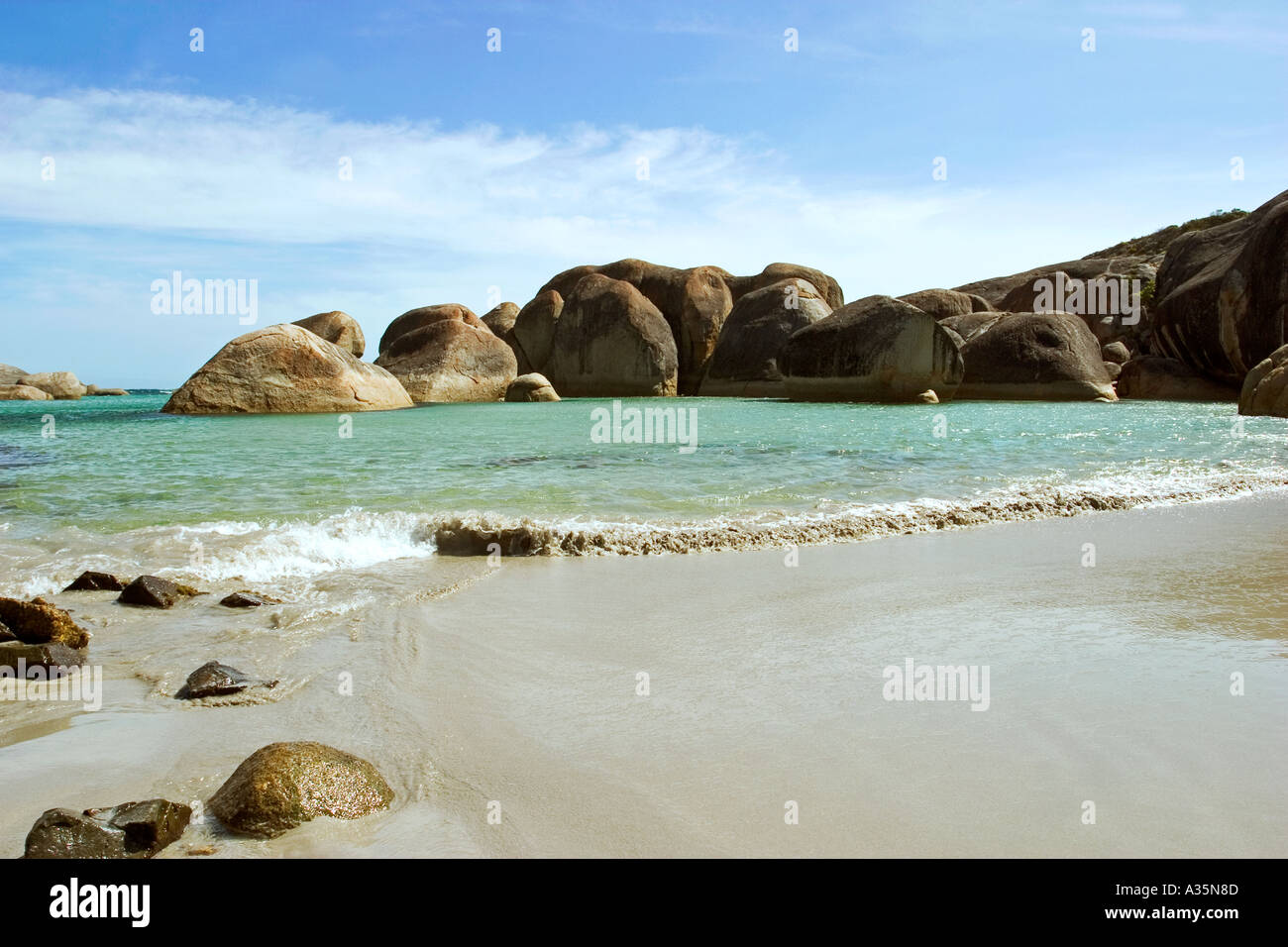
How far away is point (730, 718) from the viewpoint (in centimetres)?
282

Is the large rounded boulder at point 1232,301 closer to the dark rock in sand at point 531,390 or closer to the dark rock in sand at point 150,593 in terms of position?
the dark rock in sand at point 531,390

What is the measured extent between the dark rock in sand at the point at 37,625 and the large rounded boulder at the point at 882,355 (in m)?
→ 24.3

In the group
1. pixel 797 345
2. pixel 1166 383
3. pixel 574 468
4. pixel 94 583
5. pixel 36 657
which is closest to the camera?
pixel 36 657

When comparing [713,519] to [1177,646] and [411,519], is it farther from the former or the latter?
[1177,646]

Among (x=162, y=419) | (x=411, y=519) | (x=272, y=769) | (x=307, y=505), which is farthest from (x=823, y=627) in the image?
(x=162, y=419)

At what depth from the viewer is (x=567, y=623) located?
4094 mm

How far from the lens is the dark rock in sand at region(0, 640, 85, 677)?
3299 millimetres

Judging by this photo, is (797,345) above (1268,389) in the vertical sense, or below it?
above

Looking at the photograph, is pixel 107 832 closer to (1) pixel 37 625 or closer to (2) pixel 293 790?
(2) pixel 293 790

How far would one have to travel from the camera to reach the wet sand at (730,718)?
211cm

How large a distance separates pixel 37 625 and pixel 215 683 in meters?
1.15

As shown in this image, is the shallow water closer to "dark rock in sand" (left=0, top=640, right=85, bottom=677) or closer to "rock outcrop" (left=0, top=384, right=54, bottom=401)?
"dark rock in sand" (left=0, top=640, right=85, bottom=677)

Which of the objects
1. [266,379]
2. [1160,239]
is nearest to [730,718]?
[266,379]

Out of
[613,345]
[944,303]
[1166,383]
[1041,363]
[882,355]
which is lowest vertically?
[1166,383]
